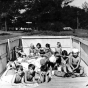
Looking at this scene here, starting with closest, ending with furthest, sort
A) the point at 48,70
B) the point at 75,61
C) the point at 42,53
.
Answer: the point at 75,61, the point at 48,70, the point at 42,53

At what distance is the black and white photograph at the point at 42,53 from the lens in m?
6.16

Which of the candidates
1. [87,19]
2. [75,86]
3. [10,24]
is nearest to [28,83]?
[75,86]

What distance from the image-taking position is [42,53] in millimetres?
9844

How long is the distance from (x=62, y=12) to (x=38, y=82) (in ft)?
90.6

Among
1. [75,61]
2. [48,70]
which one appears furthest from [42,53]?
[75,61]

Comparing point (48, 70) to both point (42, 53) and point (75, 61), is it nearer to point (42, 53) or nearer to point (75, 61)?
point (75, 61)

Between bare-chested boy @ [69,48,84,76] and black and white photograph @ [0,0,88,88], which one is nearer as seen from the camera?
black and white photograph @ [0,0,88,88]

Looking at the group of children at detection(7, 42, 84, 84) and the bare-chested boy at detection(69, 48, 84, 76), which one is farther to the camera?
the bare-chested boy at detection(69, 48, 84, 76)

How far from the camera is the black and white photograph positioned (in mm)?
6156

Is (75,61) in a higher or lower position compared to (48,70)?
higher

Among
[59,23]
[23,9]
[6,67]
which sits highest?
[23,9]

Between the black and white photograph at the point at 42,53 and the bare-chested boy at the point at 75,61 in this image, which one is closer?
the black and white photograph at the point at 42,53

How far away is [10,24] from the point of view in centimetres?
4344

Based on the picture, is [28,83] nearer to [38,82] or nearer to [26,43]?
[38,82]
